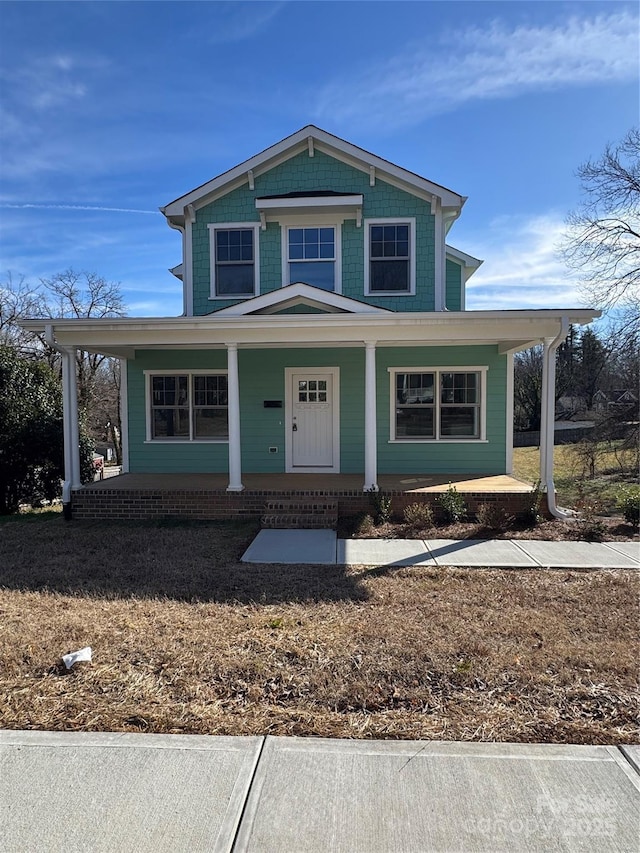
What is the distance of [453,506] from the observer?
8.25 meters

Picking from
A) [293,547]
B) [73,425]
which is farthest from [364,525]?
[73,425]

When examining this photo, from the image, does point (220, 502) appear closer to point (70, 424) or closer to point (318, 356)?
point (70, 424)

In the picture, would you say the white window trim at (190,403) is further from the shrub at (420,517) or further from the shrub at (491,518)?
the shrub at (491,518)

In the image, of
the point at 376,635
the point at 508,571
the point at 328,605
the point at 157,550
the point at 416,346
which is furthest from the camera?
the point at 416,346

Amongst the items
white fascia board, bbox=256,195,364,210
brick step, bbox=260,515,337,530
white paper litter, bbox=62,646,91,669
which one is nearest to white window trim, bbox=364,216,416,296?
white fascia board, bbox=256,195,364,210

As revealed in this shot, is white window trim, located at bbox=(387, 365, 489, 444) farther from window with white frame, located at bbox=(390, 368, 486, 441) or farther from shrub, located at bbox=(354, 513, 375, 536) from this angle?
shrub, located at bbox=(354, 513, 375, 536)

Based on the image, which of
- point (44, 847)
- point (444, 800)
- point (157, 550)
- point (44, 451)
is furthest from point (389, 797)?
point (44, 451)

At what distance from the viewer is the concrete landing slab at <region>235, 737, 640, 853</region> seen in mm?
2246

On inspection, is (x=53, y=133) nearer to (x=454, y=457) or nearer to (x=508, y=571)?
(x=454, y=457)

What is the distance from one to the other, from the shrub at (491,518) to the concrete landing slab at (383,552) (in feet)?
4.14

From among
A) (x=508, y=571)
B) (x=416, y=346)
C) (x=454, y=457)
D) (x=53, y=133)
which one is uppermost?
(x=53, y=133)

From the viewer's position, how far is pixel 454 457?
35.8 ft

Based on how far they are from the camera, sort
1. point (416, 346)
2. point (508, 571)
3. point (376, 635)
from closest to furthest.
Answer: point (376, 635) → point (508, 571) → point (416, 346)

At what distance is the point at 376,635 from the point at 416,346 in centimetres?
744
